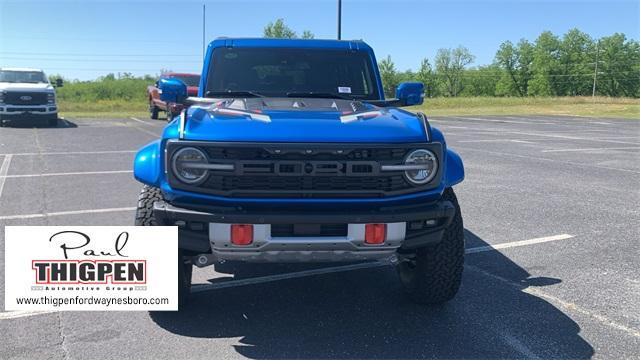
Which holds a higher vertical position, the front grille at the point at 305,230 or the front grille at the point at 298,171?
the front grille at the point at 298,171

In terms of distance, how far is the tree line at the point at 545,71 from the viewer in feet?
315

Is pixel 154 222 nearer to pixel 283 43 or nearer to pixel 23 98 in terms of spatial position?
pixel 283 43

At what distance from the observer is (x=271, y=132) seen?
319 centimetres

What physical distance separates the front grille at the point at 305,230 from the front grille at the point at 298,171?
0.18m

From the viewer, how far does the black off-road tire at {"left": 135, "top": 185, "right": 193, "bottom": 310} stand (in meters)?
3.50

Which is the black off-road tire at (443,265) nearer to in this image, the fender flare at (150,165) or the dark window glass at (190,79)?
the fender flare at (150,165)

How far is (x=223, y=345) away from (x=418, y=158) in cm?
156

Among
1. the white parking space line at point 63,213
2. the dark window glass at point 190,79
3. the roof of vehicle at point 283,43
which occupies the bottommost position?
the white parking space line at point 63,213

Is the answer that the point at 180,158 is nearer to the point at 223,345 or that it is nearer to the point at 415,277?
the point at 223,345

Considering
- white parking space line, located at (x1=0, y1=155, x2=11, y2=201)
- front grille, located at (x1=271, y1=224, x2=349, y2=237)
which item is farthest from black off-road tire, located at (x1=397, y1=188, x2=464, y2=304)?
white parking space line, located at (x1=0, y1=155, x2=11, y2=201)

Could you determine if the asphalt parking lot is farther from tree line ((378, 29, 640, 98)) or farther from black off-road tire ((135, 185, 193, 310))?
tree line ((378, 29, 640, 98))

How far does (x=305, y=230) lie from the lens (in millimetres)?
3141

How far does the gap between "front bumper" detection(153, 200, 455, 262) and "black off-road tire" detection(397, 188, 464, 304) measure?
45 cm

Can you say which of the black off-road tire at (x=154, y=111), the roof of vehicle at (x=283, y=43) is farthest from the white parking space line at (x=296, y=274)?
the black off-road tire at (x=154, y=111)
